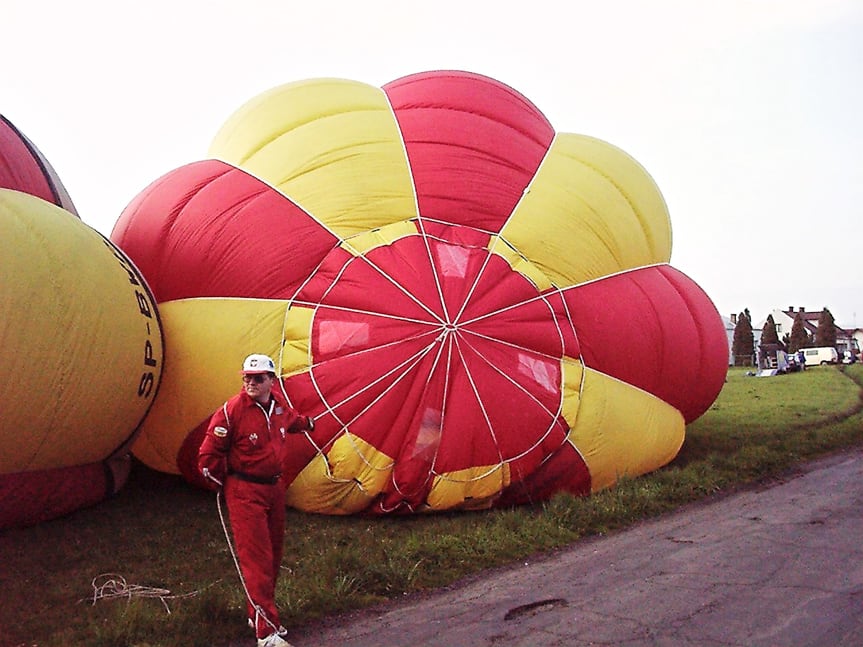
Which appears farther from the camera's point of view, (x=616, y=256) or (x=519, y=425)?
(x=616, y=256)

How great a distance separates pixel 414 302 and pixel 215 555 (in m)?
2.29

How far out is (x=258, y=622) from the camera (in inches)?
154

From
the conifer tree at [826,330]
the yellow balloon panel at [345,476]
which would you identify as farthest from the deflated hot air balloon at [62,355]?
the conifer tree at [826,330]

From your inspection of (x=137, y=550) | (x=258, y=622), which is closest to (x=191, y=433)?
(x=137, y=550)

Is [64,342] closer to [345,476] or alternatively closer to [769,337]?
[345,476]

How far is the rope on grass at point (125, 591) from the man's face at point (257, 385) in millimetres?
1202

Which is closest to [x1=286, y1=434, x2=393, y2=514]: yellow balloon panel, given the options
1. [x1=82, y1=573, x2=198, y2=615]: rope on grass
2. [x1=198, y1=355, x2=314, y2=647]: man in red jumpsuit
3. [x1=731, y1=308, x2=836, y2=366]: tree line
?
[x1=82, y1=573, x2=198, y2=615]: rope on grass

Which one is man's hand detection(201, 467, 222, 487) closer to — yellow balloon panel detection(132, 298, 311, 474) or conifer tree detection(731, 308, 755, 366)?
yellow balloon panel detection(132, 298, 311, 474)

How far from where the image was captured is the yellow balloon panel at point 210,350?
646cm

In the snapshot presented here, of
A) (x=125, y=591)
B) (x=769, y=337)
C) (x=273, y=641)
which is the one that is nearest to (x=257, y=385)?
(x=273, y=641)

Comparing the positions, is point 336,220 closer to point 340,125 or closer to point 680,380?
point 340,125

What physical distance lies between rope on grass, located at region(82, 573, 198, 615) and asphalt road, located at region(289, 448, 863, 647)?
0.87 m

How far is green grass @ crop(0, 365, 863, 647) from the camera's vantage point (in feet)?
13.8

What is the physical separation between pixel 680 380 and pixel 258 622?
5.04 metres
